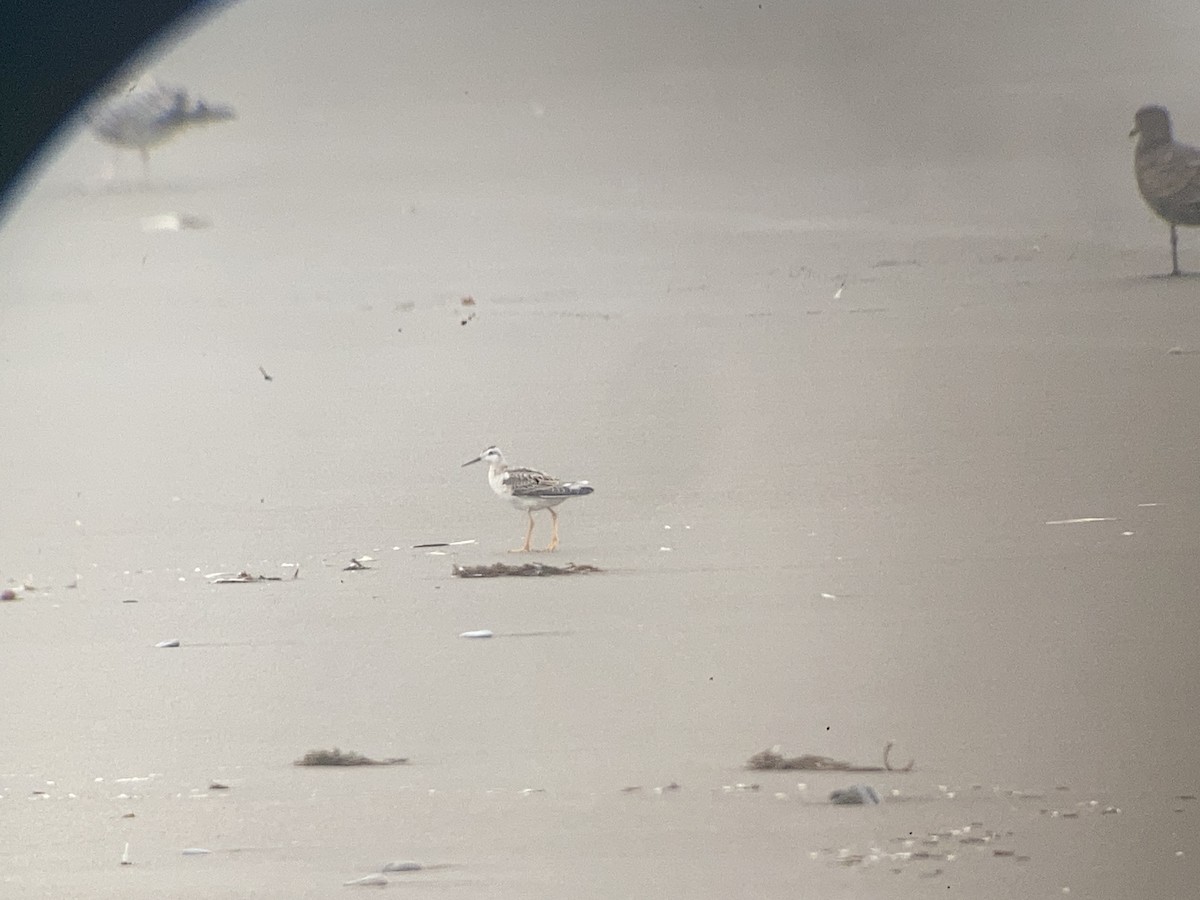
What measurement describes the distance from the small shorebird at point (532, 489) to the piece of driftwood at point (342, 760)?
1821 millimetres

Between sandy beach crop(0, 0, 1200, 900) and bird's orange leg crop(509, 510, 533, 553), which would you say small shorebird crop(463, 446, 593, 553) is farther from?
sandy beach crop(0, 0, 1200, 900)

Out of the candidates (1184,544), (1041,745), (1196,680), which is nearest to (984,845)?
(1041,745)

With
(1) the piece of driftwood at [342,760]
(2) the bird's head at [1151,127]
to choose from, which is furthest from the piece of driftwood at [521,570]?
(2) the bird's head at [1151,127]

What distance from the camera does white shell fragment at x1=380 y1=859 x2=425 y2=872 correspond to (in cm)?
386

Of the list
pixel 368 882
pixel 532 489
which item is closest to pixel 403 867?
pixel 368 882

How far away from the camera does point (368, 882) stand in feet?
12.5

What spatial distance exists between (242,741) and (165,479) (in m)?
2.43

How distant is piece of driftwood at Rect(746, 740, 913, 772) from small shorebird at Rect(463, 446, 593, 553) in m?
1.93

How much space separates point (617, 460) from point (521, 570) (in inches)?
44.8

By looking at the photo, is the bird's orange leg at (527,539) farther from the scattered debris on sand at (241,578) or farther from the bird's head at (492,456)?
the scattered debris on sand at (241,578)

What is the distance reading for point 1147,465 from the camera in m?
6.60

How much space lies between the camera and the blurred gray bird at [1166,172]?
8273mm

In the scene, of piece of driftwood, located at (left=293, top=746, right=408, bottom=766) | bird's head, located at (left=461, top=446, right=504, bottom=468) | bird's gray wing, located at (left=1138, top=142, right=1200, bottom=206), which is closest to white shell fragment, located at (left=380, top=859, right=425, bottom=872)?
piece of driftwood, located at (left=293, top=746, right=408, bottom=766)

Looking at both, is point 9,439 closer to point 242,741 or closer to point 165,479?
point 165,479
